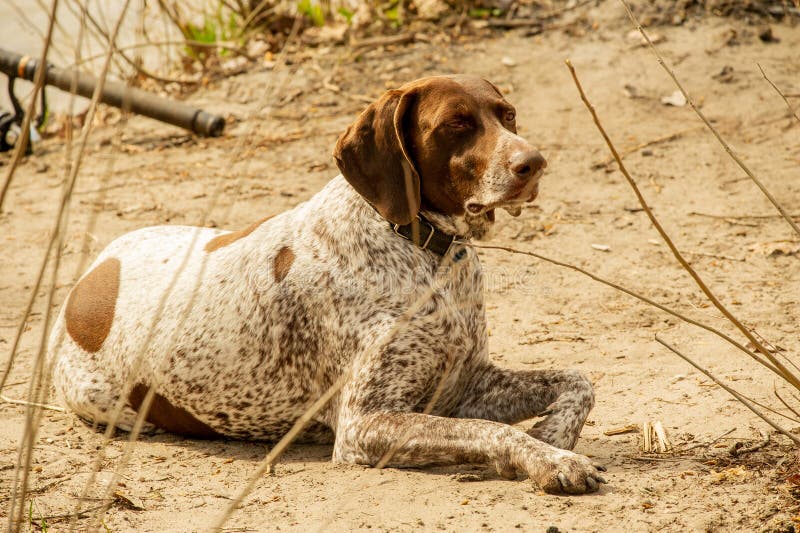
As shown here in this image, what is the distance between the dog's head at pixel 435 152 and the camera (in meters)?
4.09

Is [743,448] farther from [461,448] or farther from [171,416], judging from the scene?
[171,416]

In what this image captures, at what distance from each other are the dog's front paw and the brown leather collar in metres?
1.04

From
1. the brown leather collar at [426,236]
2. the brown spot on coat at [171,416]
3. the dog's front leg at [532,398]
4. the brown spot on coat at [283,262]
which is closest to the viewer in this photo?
the dog's front leg at [532,398]

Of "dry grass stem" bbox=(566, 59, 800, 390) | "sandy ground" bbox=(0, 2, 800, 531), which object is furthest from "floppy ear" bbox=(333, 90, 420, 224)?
"dry grass stem" bbox=(566, 59, 800, 390)

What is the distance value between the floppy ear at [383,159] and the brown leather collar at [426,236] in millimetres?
79

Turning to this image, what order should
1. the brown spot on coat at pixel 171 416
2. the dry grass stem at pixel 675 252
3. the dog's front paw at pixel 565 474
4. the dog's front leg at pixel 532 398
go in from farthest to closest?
the brown spot on coat at pixel 171 416
the dog's front leg at pixel 532 398
the dog's front paw at pixel 565 474
the dry grass stem at pixel 675 252

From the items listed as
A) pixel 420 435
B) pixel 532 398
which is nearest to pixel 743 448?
pixel 532 398

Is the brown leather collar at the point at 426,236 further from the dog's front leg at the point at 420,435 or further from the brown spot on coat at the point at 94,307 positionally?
the brown spot on coat at the point at 94,307

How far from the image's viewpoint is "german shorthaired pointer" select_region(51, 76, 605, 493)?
4.07m

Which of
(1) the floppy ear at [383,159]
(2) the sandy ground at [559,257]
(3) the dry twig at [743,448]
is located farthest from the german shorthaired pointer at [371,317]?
(3) the dry twig at [743,448]

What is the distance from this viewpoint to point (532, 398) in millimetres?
4430

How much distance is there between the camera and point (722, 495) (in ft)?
11.3

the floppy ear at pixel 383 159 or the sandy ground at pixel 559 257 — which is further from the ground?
the floppy ear at pixel 383 159

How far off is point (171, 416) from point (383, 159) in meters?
1.51
